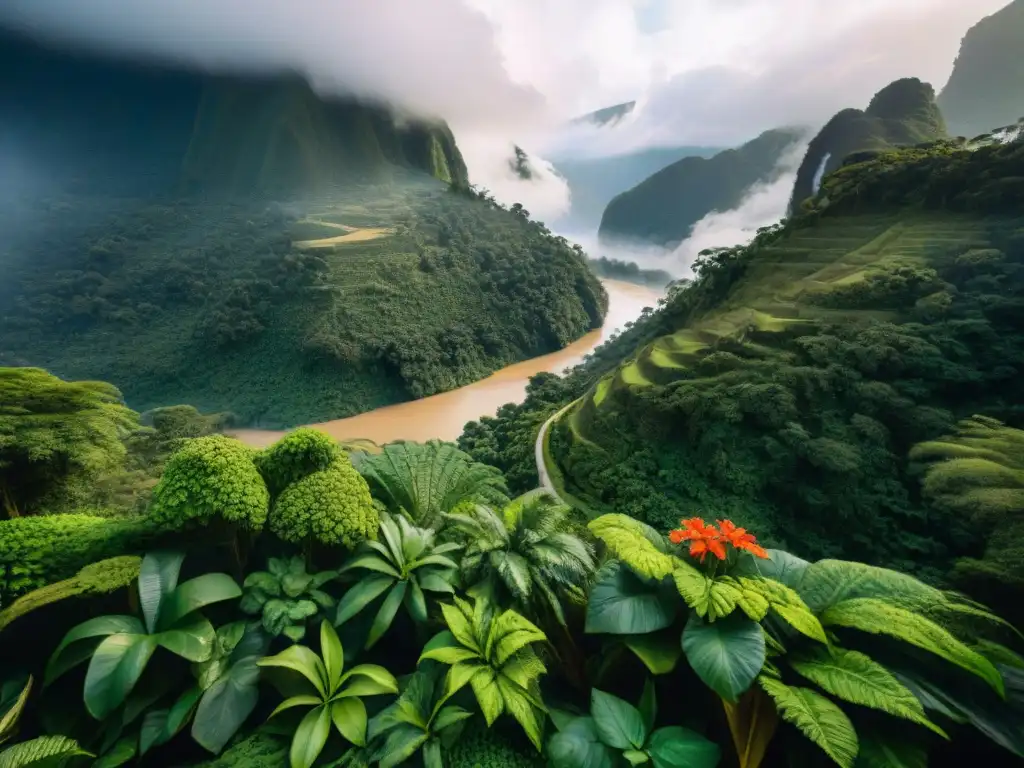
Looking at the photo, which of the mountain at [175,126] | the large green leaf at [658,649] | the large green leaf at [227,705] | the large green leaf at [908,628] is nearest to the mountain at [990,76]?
the large green leaf at [908,628]

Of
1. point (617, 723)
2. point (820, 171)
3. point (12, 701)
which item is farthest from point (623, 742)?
point (820, 171)

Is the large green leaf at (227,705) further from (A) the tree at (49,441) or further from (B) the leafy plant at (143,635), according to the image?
(A) the tree at (49,441)

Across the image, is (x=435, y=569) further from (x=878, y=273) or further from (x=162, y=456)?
(x=878, y=273)

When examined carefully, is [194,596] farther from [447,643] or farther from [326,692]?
[447,643]

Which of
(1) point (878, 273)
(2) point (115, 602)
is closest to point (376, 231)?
(1) point (878, 273)

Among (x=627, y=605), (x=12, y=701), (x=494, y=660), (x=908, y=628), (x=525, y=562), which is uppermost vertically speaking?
(x=908, y=628)

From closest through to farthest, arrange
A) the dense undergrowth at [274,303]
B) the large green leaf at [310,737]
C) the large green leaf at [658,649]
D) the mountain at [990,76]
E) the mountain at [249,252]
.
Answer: the large green leaf at [310,737] → the large green leaf at [658,649] → the dense undergrowth at [274,303] → the mountain at [249,252] → the mountain at [990,76]
